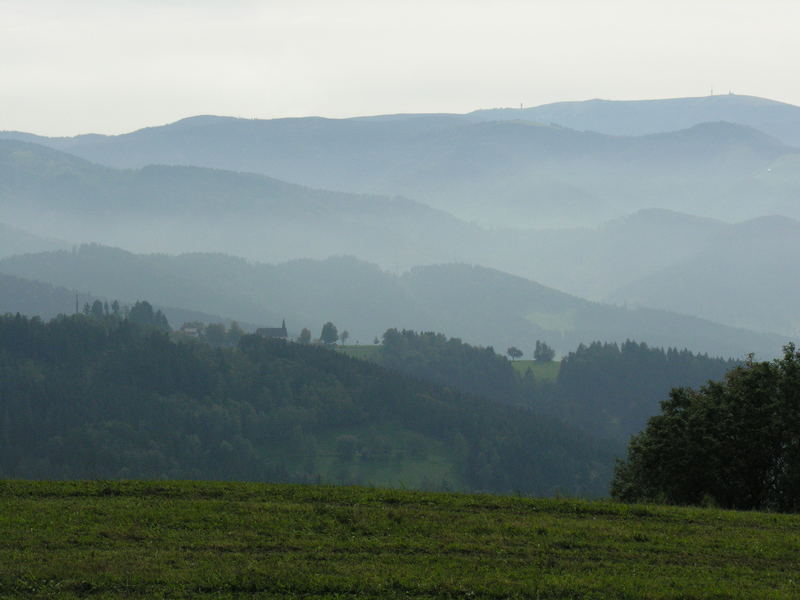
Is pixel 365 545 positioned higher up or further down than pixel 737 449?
further down

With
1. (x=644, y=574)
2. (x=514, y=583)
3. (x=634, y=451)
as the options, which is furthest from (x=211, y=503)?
(x=634, y=451)

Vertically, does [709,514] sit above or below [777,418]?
below

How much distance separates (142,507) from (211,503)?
5.81 ft

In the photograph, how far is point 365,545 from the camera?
68.0 ft

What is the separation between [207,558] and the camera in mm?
19500

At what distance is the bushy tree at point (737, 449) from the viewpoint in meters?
33.9

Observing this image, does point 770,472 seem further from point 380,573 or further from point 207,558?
point 207,558

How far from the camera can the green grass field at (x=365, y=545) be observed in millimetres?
18016

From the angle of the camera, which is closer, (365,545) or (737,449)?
(365,545)

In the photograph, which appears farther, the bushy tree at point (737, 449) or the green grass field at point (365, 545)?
the bushy tree at point (737, 449)

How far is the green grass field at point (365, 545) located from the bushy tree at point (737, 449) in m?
9.12

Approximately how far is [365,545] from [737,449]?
19.5 meters

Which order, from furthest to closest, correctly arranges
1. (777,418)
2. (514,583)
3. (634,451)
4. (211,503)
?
(634,451) < (777,418) < (211,503) < (514,583)

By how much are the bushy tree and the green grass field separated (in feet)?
29.9
